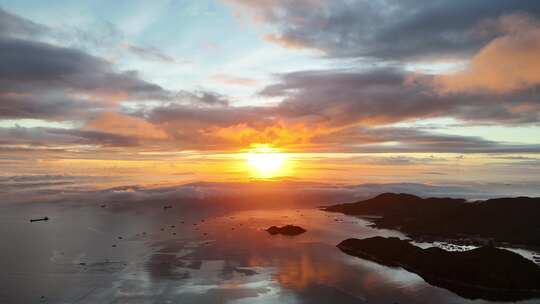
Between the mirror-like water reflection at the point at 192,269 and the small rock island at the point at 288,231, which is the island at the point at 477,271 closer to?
the mirror-like water reflection at the point at 192,269

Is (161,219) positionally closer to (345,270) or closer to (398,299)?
(345,270)

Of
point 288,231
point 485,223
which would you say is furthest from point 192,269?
point 485,223

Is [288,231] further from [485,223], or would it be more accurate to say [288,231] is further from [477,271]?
[477,271]

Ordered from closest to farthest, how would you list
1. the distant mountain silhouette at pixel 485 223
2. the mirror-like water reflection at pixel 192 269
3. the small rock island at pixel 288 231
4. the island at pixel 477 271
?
the mirror-like water reflection at pixel 192 269 < the island at pixel 477 271 < the distant mountain silhouette at pixel 485 223 < the small rock island at pixel 288 231

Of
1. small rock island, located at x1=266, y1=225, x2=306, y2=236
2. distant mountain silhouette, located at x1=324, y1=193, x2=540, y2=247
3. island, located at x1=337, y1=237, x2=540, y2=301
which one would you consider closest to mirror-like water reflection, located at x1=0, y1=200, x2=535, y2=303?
small rock island, located at x1=266, y1=225, x2=306, y2=236

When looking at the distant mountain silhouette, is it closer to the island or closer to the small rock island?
the small rock island

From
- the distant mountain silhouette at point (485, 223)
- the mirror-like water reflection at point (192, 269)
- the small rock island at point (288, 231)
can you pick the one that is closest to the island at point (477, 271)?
the mirror-like water reflection at point (192, 269)

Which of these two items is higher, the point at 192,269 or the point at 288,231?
Answer: the point at 192,269

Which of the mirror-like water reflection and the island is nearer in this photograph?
the mirror-like water reflection

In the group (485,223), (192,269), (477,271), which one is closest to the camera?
(477,271)
